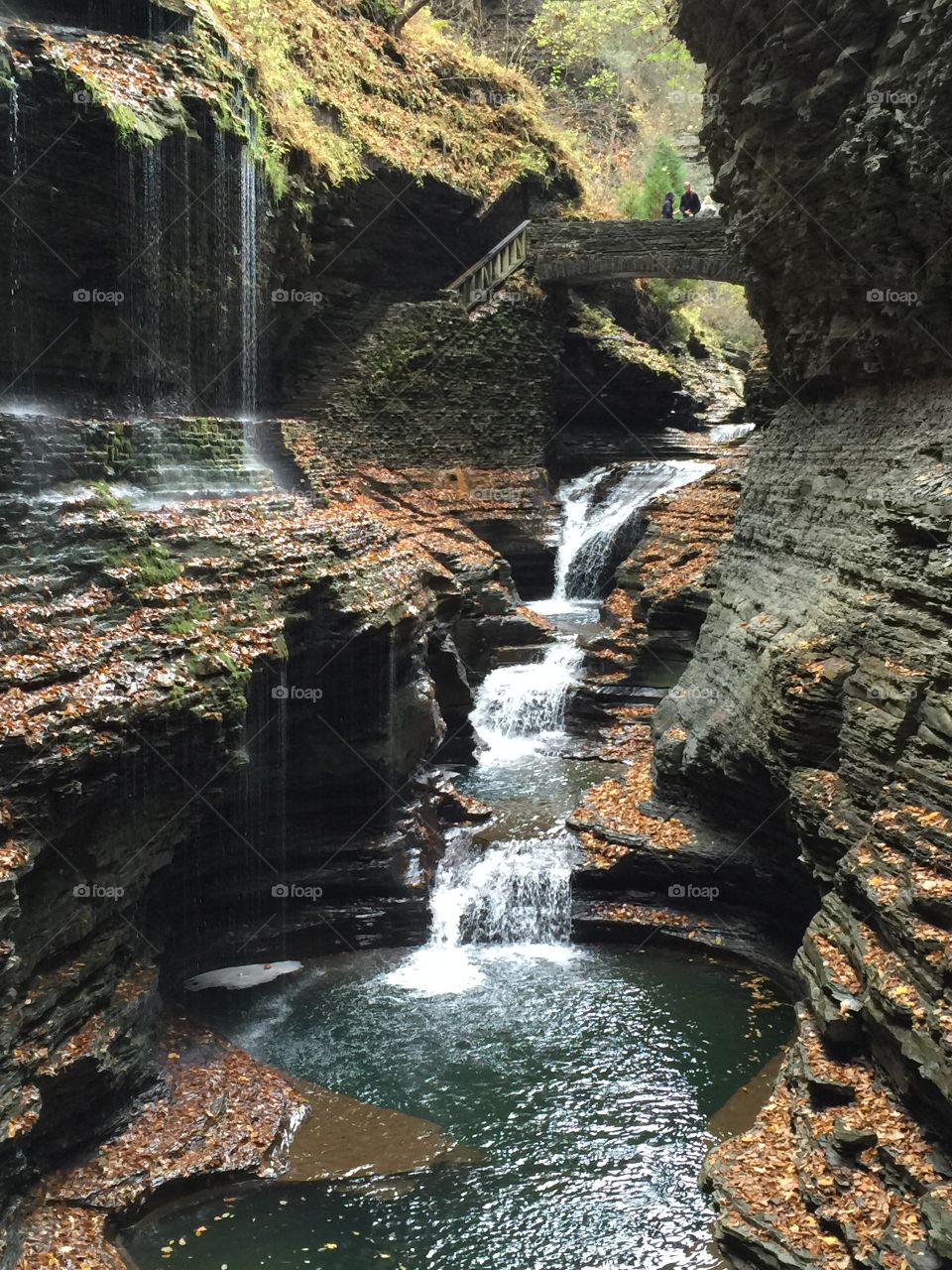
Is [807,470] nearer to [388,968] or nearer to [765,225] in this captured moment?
[765,225]

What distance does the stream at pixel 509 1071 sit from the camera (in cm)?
790

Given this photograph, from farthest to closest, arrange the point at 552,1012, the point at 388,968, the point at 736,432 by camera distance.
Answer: the point at 736,432, the point at 388,968, the point at 552,1012

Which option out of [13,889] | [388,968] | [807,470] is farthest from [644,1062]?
[807,470]

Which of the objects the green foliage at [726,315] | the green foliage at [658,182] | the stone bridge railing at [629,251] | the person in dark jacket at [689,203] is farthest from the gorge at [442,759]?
the green foliage at [726,315]

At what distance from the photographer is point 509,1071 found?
10.0m

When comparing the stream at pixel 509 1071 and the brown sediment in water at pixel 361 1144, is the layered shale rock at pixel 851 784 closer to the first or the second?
the stream at pixel 509 1071

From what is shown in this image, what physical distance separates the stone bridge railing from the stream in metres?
13.8

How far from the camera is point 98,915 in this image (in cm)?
912

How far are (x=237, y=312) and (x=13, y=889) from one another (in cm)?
1340

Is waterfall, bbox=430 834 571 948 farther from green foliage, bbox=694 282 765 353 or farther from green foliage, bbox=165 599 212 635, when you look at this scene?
green foliage, bbox=694 282 765 353

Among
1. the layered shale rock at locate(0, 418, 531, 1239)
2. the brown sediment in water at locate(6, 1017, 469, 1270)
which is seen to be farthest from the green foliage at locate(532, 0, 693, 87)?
the brown sediment in water at locate(6, 1017, 469, 1270)

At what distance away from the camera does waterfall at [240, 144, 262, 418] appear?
1762 centimetres

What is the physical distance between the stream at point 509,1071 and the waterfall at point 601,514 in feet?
27.8

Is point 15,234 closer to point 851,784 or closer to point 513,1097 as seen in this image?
point 513,1097
